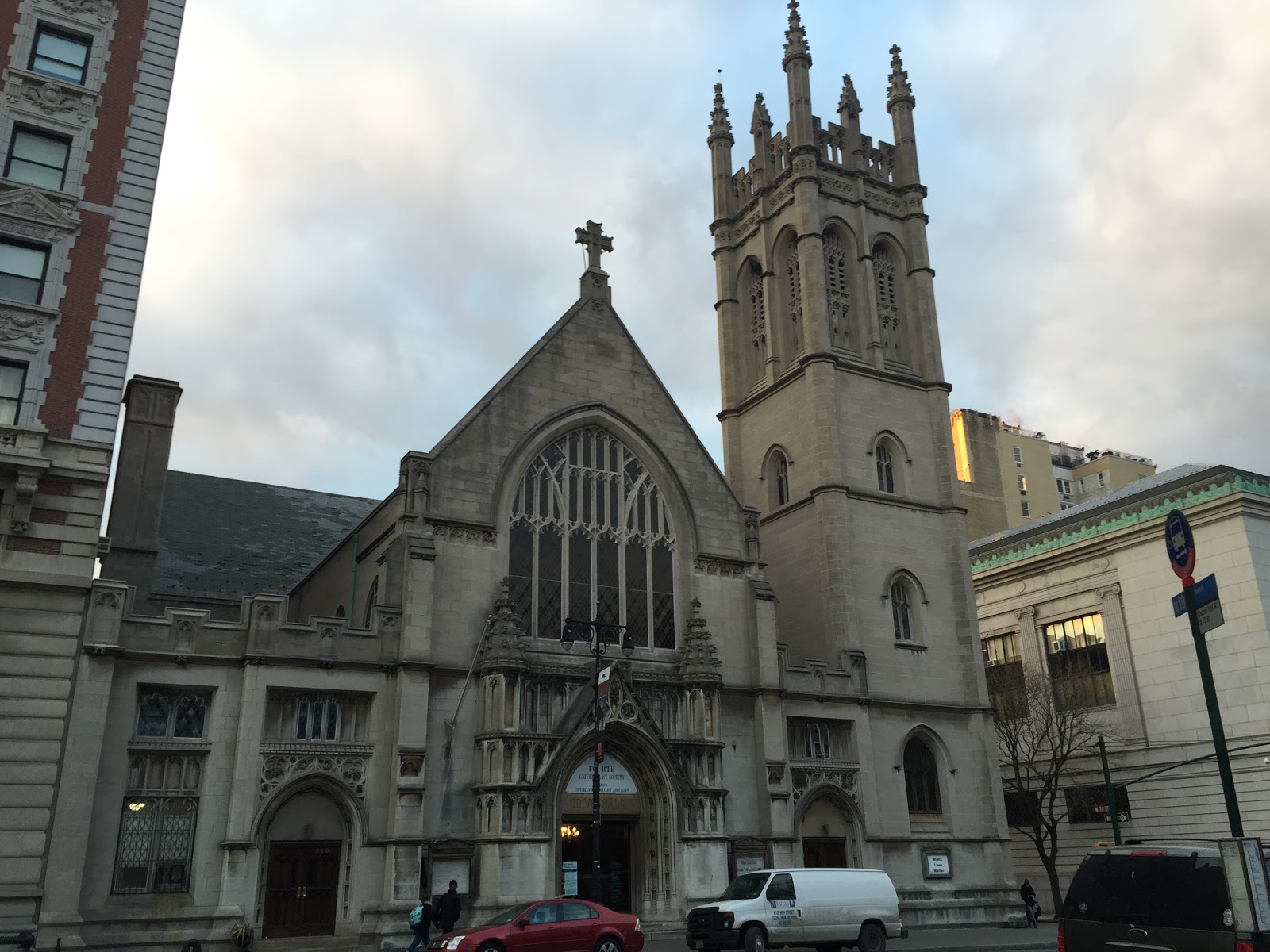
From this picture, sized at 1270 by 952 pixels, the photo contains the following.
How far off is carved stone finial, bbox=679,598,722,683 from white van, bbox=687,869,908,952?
7.21 meters

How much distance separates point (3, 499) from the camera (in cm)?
2322

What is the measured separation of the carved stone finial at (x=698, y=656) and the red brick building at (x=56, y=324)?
15.2 metres

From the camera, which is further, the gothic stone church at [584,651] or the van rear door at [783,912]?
the gothic stone church at [584,651]

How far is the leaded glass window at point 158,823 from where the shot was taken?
23.4 metres

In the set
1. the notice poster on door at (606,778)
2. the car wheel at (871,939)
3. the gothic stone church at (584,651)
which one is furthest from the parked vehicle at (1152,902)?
the notice poster on door at (606,778)

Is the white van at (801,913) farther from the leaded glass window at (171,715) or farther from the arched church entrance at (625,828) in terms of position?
the leaded glass window at (171,715)

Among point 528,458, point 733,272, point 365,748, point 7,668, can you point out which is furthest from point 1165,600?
point 7,668

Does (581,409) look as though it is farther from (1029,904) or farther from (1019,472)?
(1019,472)

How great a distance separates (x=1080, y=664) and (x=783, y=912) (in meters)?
27.8

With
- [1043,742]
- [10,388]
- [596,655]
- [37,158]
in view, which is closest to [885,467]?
[1043,742]

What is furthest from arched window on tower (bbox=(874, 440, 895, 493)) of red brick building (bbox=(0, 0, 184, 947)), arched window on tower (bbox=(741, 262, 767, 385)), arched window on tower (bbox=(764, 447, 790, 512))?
red brick building (bbox=(0, 0, 184, 947))

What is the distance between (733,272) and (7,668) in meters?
31.7

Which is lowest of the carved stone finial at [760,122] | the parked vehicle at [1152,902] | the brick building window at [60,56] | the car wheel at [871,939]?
the car wheel at [871,939]

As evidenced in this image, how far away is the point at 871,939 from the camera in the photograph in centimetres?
2392
